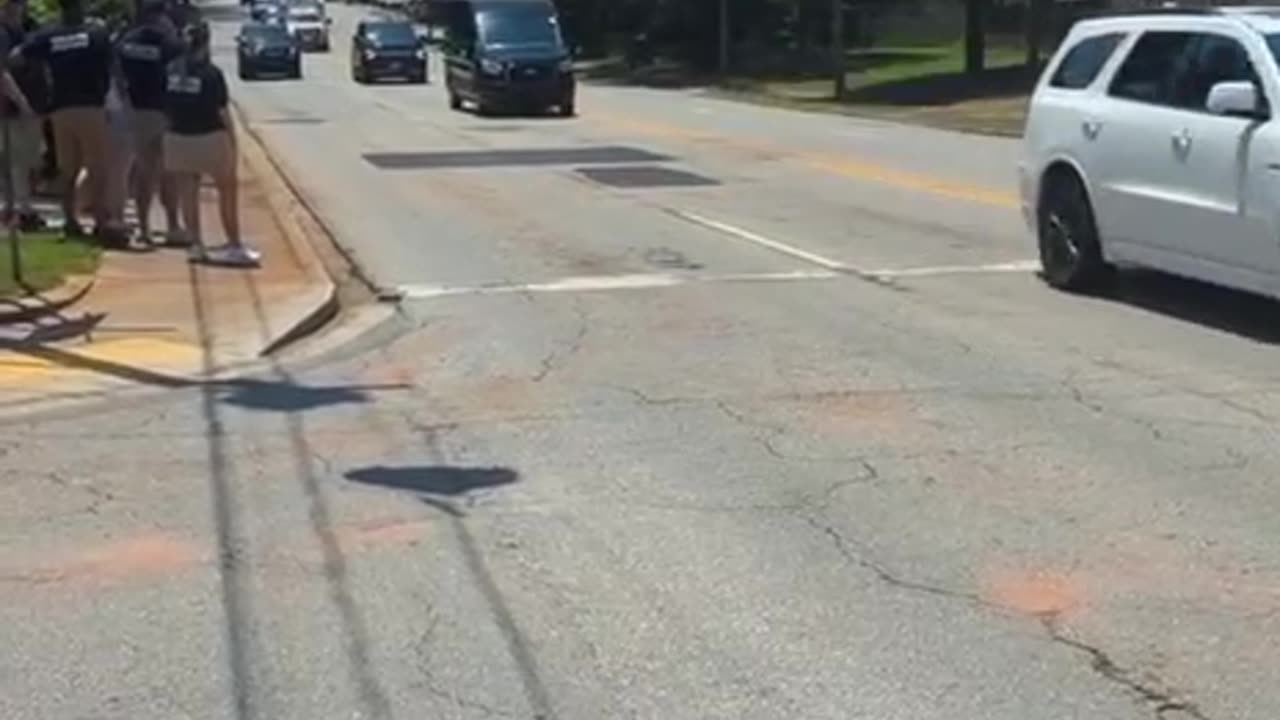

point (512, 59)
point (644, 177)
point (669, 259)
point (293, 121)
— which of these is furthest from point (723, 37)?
point (669, 259)

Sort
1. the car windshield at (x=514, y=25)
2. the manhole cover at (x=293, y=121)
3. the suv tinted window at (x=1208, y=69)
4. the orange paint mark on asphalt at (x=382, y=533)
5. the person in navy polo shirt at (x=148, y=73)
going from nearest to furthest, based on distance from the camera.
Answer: the orange paint mark on asphalt at (x=382, y=533), the suv tinted window at (x=1208, y=69), the person in navy polo shirt at (x=148, y=73), the manhole cover at (x=293, y=121), the car windshield at (x=514, y=25)

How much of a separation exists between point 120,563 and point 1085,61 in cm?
900

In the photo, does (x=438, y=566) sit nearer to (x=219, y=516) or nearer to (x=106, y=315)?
(x=219, y=516)

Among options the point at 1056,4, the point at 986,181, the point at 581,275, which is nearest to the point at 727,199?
the point at 986,181

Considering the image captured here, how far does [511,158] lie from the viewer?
31547mm

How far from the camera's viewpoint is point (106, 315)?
14.6 metres

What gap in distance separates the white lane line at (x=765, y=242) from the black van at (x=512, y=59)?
2376cm

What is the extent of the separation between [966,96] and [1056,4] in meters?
21.9

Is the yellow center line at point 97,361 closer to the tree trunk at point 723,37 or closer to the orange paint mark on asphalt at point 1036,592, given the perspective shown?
the orange paint mark on asphalt at point 1036,592

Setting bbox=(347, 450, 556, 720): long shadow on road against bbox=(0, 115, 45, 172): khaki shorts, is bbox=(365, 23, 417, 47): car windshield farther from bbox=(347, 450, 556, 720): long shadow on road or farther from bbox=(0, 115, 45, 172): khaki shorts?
bbox=(347, 450, 556, 720): long shadow on road

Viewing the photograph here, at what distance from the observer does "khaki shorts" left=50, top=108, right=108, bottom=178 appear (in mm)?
17906

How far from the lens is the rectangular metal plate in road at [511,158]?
3036cm

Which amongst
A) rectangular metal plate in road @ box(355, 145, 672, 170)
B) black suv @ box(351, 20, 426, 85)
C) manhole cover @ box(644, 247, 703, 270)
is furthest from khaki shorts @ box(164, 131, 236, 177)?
black suv @ box(351, 20, 426, 85)

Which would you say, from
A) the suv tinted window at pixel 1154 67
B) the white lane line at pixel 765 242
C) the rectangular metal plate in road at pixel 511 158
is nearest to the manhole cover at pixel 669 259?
the white lane line at pixel 765 242
